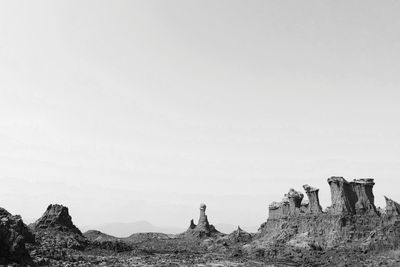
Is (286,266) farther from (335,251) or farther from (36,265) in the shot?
(36,265)

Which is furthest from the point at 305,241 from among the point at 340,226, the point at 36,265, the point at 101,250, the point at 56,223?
the point at 56,223

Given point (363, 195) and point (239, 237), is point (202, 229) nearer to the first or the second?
point (239, 237)

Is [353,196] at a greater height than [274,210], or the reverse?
[353,196]

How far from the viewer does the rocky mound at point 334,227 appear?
154 feet

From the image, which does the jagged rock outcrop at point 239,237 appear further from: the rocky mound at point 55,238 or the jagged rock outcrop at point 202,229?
the rocky mound at point 55,238

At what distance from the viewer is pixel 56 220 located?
6372 cm

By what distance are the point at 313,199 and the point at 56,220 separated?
49.1 meters

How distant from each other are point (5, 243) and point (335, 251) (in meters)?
43.2

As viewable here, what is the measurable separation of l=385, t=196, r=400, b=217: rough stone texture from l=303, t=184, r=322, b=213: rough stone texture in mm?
11592

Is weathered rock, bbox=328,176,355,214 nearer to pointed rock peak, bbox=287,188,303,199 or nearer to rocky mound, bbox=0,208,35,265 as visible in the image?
pointed rock peak, bbox=287,188,303,199

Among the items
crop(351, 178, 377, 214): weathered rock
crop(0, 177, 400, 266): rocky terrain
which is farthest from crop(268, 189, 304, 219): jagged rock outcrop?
crop(351, 178, 377, 214): weathered rock

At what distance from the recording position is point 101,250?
53656mm

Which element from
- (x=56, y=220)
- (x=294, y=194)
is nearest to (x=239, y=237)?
(x=294, y=194)

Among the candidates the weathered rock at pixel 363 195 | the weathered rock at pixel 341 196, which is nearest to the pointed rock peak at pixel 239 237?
the weathered rock at pixel 341 196
